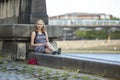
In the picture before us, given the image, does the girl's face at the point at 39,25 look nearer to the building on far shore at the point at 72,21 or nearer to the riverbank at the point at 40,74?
the riverbank at the point at 40,74

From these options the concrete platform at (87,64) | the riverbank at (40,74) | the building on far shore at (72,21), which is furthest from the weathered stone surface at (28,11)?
the building on far shore at (72,21)

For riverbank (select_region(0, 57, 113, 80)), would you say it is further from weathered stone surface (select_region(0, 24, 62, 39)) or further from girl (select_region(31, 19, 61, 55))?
weathered stone surface (select_region(0, 24, 62, 39))

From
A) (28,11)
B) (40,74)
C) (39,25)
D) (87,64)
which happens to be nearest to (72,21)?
(28,11)

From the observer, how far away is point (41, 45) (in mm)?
8227

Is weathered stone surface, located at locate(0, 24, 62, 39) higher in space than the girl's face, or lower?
lower

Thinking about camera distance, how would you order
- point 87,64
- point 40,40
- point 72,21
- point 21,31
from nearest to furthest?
point 87,64
point 21,31
point 40,40
point 72,21

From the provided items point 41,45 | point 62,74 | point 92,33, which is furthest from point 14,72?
point 92,33

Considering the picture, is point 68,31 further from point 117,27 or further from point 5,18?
point 5,18

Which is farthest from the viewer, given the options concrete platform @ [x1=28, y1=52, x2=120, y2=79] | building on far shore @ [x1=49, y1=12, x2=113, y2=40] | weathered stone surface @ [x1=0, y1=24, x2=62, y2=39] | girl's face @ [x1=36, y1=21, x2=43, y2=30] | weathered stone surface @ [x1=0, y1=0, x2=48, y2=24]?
building on far shore @ [x1=49, y1=12, x2=113, y2=40]

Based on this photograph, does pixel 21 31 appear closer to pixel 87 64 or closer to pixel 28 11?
pixel 28 11

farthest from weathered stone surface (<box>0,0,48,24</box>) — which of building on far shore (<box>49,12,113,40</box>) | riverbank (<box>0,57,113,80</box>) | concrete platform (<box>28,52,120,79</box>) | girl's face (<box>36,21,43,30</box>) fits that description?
building on far shore (<box>49,12,113,40</box>)

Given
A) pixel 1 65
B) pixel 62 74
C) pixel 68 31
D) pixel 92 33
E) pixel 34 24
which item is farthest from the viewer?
pixel 68 31

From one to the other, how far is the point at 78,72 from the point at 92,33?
11487 cm

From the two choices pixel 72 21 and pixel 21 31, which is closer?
pixel 21 31
